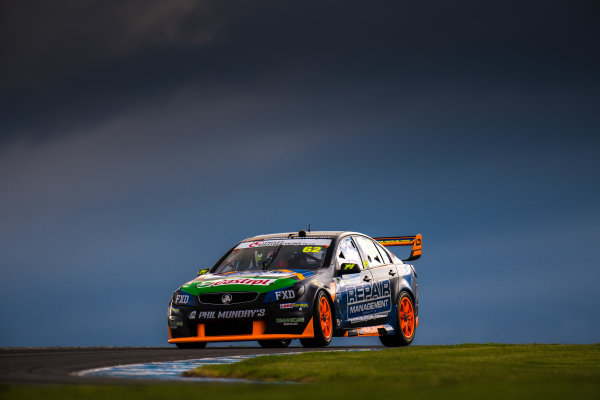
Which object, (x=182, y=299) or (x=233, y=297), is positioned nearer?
(x=233, y=297)

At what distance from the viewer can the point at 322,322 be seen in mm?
13094

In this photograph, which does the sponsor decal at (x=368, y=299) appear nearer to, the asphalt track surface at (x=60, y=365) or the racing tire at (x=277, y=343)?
the racing tire at (x=277, y=343)

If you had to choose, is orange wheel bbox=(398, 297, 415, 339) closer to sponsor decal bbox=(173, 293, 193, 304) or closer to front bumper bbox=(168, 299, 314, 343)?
front bumper bbox=(168, 299, 314, 343)

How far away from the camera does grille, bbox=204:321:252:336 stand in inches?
507

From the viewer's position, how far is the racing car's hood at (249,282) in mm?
13000

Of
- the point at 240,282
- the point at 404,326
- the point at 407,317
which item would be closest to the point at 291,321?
the point at 240,282

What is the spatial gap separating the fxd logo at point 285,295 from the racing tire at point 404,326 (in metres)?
2.99

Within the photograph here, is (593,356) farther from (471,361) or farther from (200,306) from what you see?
(200,306)

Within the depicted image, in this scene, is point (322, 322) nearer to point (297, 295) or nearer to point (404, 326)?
point (297, 295)

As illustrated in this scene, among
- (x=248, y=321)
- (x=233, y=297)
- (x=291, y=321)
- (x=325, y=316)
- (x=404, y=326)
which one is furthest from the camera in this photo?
(x=404, y=326)

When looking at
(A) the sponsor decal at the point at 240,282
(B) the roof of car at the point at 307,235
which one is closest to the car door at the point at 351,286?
(B) the roof of car at the point at 307,235

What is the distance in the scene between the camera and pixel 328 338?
525 inches

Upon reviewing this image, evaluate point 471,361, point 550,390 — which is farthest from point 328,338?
point 550,390

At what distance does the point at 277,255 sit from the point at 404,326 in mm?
2793
